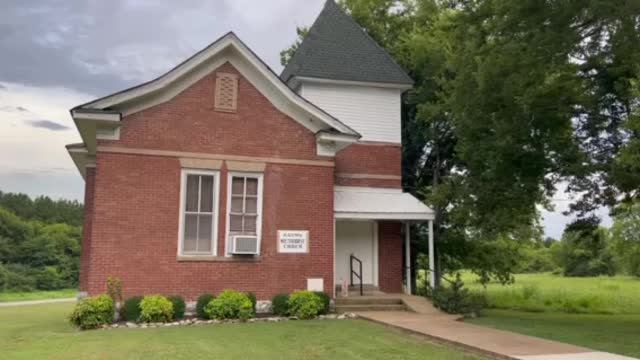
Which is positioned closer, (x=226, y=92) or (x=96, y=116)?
(x=96, y=116)

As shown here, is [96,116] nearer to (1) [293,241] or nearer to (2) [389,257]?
(1) [293,241]

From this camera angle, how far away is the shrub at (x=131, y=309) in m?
13.6

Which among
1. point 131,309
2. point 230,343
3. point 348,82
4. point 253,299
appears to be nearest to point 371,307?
point 253,299

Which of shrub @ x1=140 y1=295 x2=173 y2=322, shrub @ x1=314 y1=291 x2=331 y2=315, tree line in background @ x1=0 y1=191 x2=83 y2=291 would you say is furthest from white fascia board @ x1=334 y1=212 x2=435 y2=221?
tree line in background @ x1=0 y1=191 x2=83 y2=291

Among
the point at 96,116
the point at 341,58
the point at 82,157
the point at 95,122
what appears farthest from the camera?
the point at 341,58

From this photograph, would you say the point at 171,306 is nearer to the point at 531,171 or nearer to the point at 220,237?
the point at 220,237

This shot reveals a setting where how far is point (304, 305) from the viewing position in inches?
578

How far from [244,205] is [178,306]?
300cm

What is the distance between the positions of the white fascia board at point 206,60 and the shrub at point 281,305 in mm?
4574

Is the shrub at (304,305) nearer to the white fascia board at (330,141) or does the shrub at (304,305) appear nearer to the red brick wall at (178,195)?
the red brick wall at (178,195)

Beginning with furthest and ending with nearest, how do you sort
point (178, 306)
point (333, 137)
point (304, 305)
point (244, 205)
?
point (333, 137) < point (244, 205) < point (304, 305) < point (178, 306)

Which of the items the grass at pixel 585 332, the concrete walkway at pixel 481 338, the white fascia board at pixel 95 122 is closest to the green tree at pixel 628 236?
the grass at pixel 585 332

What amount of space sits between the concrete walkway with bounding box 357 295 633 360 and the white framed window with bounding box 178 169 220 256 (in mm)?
4235

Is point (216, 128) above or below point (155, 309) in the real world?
above
